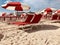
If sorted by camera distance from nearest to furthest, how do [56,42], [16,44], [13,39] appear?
[56,42] < [16,44] < [13,39]

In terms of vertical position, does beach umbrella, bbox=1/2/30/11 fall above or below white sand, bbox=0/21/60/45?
above

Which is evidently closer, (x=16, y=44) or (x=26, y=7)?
(x=16, y=44)

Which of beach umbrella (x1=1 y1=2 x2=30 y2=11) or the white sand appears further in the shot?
beach umbrella (x1=1 y1=2 x2=30 y2=11)

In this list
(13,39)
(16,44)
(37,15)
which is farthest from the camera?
(37,15)

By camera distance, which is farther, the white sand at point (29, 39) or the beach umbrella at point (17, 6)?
the beach umbrella at point (17, 6)

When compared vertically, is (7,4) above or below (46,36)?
above

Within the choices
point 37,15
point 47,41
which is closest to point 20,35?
point 47,41

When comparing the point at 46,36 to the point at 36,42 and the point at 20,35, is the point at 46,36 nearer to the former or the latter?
the point at 36,42

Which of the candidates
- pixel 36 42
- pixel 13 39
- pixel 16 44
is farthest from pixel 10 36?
pixel 36 42

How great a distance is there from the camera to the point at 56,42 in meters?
5.80

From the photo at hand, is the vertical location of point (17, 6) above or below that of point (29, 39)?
above

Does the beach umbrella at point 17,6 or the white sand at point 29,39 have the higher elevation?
the beach umbrella at point 17,6

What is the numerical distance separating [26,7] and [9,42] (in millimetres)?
4619

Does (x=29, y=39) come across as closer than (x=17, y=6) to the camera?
Yes
